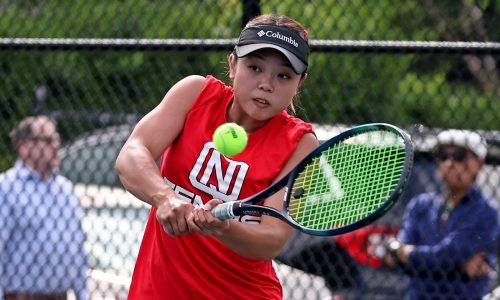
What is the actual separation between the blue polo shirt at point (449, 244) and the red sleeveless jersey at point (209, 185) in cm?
182

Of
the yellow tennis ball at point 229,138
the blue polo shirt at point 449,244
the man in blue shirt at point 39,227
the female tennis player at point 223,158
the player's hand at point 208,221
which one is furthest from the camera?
the man in blue shirt at point 39,227

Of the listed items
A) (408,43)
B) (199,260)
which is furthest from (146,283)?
(408,43)

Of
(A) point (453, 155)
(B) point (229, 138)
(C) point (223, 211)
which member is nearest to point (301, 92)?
(A) point (453, 155)

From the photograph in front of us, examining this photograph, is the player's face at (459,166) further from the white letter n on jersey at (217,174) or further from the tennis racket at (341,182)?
the white letter n on jersey at (217,174)

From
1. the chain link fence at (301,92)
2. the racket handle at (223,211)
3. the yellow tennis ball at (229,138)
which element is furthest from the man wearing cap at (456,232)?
the racket handle at (223,211)

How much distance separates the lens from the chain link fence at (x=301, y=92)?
5148mm

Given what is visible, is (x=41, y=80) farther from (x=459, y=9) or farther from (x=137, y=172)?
(x=137, y=172)

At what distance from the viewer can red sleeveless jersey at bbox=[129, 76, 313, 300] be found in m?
3.21

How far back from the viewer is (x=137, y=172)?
310 centimetres

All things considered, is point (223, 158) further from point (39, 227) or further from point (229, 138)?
point (39, 227)

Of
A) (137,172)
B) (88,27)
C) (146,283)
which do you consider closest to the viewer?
(137,172)

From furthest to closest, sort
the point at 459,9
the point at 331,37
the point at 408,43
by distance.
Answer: the point at 331,37, the point at 459,9, the point at 408,43

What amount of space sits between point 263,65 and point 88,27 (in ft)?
9.78

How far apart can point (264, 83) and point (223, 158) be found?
0.26 meters
